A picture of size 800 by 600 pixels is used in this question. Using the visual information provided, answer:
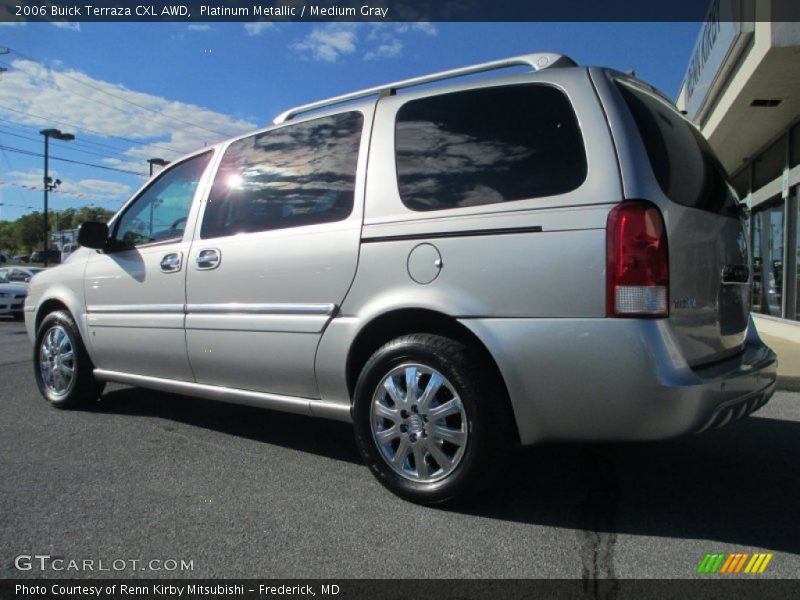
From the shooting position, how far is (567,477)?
3438 mm

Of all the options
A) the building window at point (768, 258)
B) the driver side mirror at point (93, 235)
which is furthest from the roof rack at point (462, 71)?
the building window at point (768, 258)

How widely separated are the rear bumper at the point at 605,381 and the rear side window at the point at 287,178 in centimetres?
114

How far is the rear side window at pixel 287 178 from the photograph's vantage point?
3.41 metres

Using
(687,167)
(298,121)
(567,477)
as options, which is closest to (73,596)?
(567,477)

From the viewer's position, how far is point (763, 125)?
1067 centimetres

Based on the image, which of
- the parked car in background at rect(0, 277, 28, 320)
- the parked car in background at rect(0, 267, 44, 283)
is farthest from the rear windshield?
the parked car in background at rect(0, 267, 44, 283)

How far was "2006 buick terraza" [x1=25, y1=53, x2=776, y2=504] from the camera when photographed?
2.53m

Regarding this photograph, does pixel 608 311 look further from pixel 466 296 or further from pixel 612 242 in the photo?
pixel 466 296

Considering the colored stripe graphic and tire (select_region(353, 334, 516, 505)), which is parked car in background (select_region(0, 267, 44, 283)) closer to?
tire (select_region(353, 334, 516, 505))

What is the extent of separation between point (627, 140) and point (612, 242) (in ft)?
1.47

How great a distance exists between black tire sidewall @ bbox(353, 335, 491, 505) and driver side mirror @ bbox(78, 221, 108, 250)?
8.44 ft

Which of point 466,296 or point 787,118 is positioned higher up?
A: point 787,118

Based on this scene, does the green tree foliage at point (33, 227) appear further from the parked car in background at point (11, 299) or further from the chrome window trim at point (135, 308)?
the chrome window trim at point (135, 308)

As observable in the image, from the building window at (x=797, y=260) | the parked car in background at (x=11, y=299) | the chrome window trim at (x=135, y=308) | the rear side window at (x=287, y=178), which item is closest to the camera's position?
the rear side window at (x=287, y=178)
